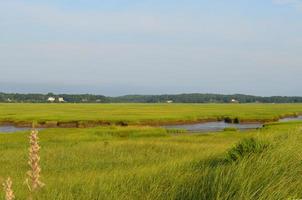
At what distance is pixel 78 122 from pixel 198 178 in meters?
66.6

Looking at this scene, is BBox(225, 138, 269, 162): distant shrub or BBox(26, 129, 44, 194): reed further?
BBox(225, 138, 269, 162): distant shrub

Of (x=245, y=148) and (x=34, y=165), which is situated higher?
(x=34, y=165)

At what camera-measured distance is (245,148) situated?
41.0 ft

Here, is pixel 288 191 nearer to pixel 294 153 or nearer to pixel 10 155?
pixel 294 153

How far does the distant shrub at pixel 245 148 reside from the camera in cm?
1187

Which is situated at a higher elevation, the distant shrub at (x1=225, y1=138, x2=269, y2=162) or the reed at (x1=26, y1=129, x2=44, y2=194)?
the reed at (x1=26, y1=129, x2=44, y2=194)

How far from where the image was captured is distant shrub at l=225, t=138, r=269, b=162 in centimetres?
1187

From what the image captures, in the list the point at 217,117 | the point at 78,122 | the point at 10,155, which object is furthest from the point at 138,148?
the point at 217,117

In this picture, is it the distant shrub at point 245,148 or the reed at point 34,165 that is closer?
the reed at point 34,165

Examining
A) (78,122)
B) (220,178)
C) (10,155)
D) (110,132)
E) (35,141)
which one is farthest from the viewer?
(78,122)

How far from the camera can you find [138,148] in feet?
90.0

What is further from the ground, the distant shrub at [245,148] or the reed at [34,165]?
the reed at [34,165]

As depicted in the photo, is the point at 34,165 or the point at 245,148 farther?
the point at 245,148

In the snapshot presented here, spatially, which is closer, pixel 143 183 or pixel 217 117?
pixel 143 183
